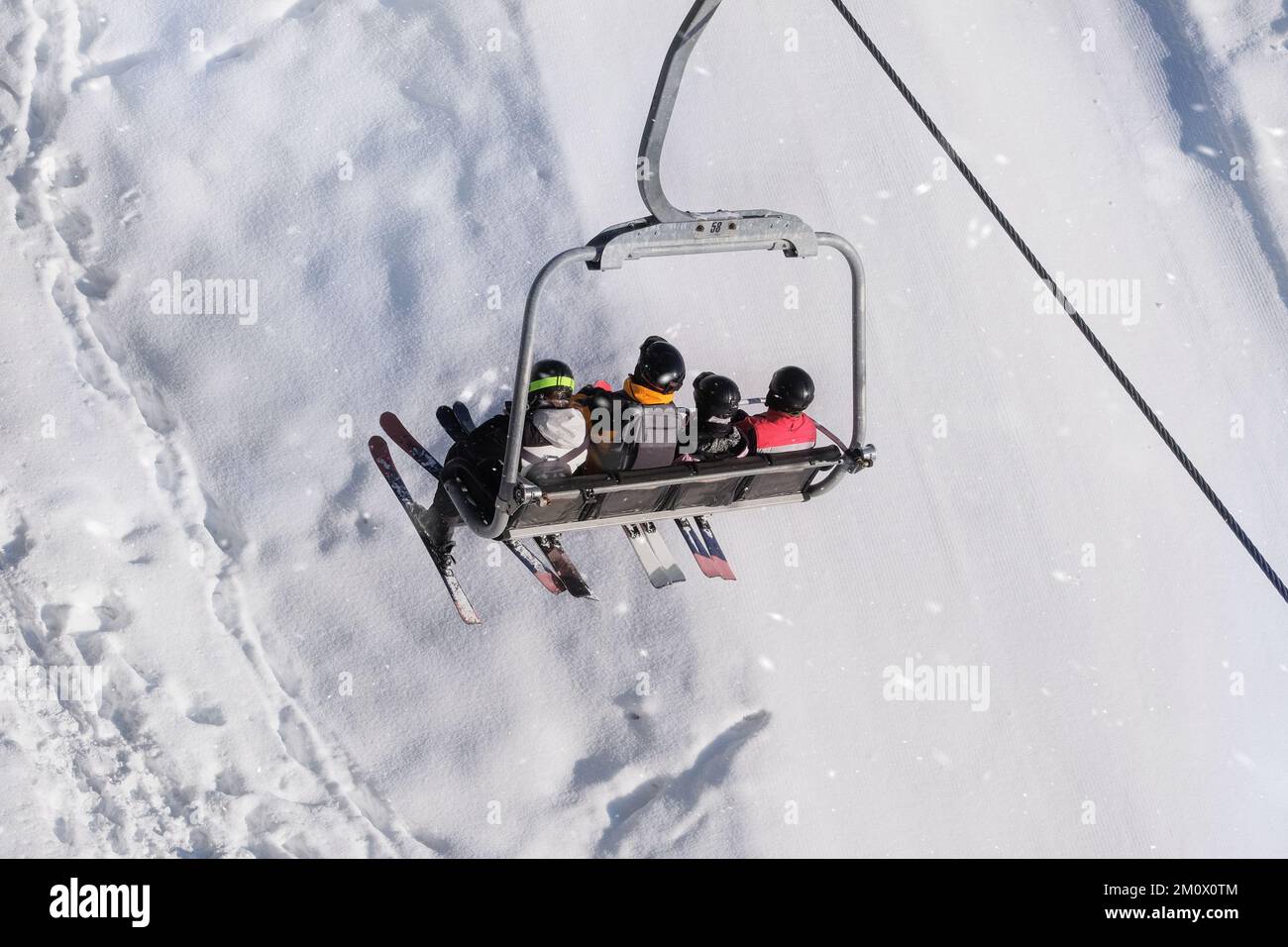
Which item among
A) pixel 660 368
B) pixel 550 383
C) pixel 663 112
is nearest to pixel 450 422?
pixel 550 383

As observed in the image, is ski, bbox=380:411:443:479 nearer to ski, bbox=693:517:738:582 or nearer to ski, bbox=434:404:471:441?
ski, bbox=434:404:471:441

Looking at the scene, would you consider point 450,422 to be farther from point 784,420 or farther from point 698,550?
point 784,420

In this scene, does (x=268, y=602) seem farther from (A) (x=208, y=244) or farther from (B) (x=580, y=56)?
(B) (x=580, y=56)

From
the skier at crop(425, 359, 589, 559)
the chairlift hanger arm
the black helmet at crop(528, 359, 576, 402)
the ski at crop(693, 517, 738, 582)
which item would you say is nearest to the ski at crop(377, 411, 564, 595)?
the skier at crop(425, 359, 589, 559)

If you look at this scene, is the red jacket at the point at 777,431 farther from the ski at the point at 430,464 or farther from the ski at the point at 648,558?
the ski at the point at 430,464

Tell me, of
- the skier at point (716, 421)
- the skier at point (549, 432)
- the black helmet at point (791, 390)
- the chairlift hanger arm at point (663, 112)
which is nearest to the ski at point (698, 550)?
the skier at point (716, 421)

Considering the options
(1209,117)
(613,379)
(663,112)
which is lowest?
(613,379)
